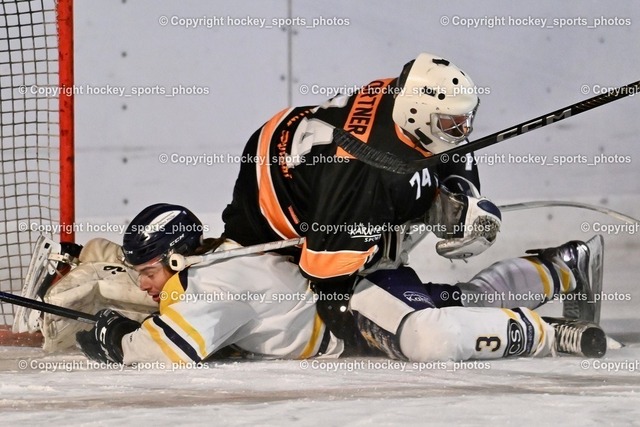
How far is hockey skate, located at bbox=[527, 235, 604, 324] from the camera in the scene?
3.93m

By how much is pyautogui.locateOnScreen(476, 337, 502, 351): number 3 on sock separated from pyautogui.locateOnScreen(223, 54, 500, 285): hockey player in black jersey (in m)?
0.33

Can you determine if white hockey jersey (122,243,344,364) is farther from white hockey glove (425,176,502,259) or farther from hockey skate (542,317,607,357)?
hockey skate (542,317,607,357)

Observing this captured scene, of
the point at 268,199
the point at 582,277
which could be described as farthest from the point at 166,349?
the point at 582,277

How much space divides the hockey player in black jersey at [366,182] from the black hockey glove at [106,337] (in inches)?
19.8

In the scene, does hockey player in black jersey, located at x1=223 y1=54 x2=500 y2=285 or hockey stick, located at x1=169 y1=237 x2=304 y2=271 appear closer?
hockey player in black jersey, located at x1=223 y1=54 x2=500 y2=285

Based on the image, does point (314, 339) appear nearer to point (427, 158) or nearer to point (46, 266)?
point (427, 158)

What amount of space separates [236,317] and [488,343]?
0.75 metres

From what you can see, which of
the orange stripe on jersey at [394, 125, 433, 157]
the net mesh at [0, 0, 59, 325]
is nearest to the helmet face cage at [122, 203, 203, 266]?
the orange stripe on jersey at [394, 125, 433, 157]

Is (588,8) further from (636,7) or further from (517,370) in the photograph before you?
(517,370)

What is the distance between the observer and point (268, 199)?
145 inches

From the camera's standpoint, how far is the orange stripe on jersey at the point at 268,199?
12.0ft

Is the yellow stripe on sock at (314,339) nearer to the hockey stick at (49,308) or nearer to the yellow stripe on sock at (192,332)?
the yellow stripe on sock at (192,332)

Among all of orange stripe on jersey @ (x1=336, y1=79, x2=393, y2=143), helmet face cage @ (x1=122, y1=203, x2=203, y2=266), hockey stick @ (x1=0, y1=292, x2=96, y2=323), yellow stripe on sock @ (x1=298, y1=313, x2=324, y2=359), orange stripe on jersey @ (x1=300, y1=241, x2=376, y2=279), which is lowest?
yellow stripe on sock @ (x1=298, y1=313, x2=324, y2=359)

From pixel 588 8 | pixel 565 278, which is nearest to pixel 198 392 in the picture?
pixel 565 278
